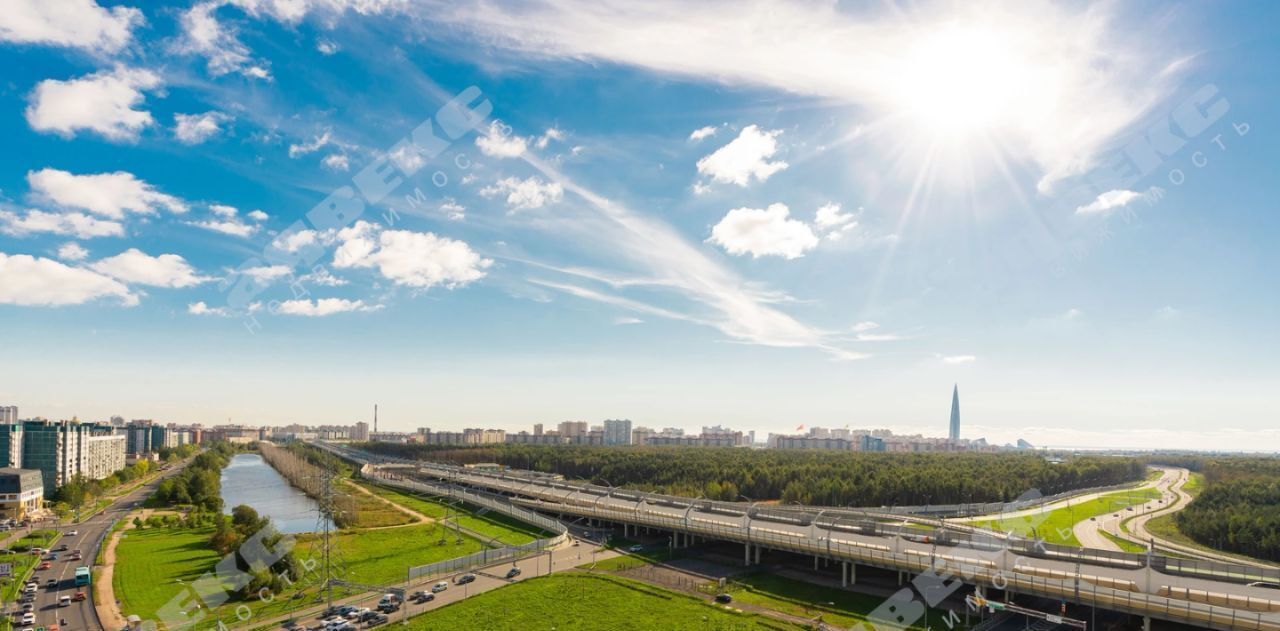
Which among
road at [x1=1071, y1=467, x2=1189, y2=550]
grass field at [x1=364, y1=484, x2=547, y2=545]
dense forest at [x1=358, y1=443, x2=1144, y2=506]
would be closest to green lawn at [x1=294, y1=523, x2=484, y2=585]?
grass field at [x1=364, y1=484, x2=547, y2=545]

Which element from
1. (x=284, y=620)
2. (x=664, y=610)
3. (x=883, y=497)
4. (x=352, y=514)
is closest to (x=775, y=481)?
(x=883, y=497)

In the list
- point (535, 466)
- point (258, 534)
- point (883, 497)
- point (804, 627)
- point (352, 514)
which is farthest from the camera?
point (535, 466)

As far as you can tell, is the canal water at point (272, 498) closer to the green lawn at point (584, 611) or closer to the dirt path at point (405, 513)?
the dirt path at point (405, 513)

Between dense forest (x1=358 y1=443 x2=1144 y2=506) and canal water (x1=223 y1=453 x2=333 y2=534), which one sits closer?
canal water (x1=223 y1=453 x2=333 y2=534)

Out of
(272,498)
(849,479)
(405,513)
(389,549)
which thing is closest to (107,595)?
(389,549)

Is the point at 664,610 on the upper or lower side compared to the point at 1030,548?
lower

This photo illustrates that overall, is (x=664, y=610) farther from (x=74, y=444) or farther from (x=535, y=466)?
(x=535, y=466)

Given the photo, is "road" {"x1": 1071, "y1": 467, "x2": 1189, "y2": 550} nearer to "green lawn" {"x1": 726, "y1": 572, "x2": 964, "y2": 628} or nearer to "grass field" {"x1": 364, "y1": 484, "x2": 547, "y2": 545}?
"green lawn" {"x1": 726, "y1": 572, "x2": 964, "y2": 628}

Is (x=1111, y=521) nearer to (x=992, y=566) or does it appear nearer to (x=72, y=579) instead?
(x=992, y=566)
